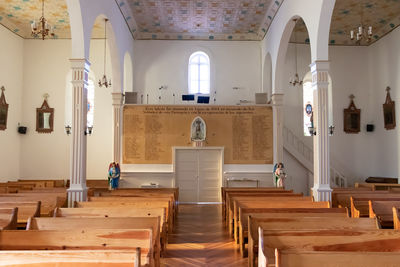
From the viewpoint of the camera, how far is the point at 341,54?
17.1 meters

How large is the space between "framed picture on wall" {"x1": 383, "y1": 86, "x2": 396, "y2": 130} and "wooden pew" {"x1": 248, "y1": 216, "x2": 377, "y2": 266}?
11194 millimetres

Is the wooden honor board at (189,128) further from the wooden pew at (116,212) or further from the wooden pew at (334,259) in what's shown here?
the wooden pew at (334,259)

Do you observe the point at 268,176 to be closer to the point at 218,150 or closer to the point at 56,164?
the point at 218,150

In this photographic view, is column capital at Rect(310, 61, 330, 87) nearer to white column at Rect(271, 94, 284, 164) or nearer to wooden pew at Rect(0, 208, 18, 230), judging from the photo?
white column at Rect(271, 94, 284, 164)

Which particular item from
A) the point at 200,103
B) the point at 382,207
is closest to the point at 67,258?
the point at 382,207

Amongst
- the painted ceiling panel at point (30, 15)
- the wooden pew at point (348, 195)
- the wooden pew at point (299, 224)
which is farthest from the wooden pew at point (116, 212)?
the painted ceiling panel at point (30, 15)

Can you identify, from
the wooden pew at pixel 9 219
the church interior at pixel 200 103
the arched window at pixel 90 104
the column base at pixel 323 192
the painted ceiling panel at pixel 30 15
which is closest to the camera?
the wooden pew at pixel 9 219

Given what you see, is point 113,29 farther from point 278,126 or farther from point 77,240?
point 77,240

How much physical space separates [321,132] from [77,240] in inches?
260

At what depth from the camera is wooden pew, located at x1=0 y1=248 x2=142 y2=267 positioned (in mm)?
3057

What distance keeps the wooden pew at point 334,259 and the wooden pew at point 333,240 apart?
933mm

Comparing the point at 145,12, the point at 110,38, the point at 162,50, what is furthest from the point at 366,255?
the point at 162,50

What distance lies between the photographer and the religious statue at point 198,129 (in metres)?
14.8

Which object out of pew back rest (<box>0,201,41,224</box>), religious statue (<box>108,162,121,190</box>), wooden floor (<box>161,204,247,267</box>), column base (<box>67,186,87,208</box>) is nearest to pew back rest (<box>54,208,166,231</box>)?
wooden floor (<box>161,204,247,267</box>)
